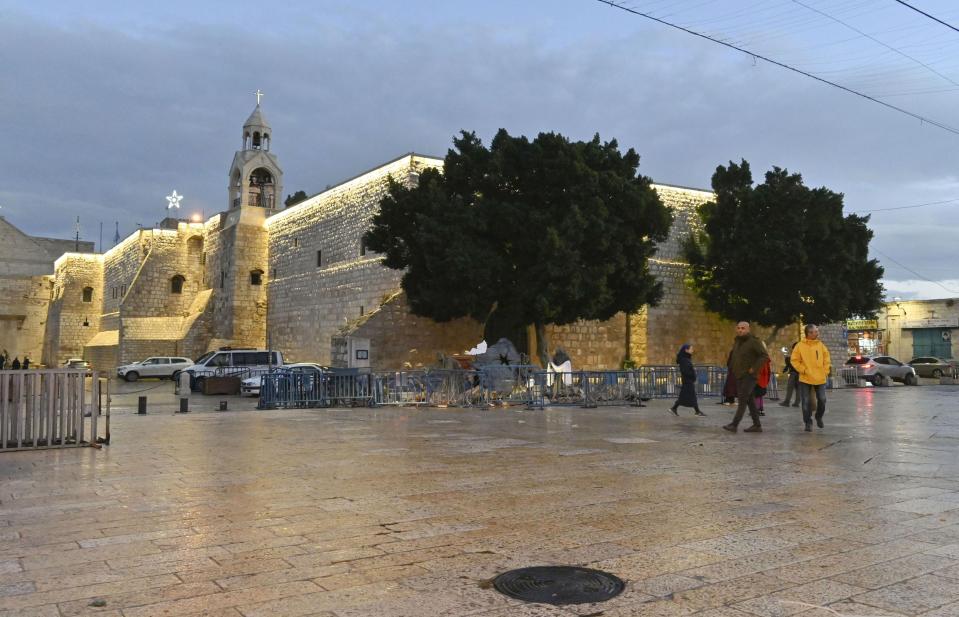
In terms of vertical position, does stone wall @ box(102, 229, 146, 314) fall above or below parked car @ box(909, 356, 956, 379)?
above

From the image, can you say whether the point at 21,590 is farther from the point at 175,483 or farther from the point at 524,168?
the point at 524,168

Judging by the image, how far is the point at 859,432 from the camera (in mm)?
10602

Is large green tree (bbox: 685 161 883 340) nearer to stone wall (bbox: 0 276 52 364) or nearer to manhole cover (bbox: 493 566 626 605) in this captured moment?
manhole cover (bbox: 493 566 626 605)

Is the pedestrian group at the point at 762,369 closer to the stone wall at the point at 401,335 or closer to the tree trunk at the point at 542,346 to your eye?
the tree trunk at the point at 542,346

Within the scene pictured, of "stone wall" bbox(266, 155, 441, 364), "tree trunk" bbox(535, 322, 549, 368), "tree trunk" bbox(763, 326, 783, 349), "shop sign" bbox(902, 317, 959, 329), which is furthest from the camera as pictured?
"shop sign" bbox(902, 317, 959, 329)

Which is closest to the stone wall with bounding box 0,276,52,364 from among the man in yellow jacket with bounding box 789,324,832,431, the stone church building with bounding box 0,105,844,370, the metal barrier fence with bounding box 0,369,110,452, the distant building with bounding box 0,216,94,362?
the distant building with bounding box 0,216,94,362

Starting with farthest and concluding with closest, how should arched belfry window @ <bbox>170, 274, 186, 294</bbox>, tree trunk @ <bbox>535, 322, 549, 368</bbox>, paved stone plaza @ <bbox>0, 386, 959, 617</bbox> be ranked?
arched belfry window @ <bbox>170, 274, 186, 294</bbox> → tree trunk @ <bbox>535, 322, 549, 368</bbox> → paved stone plaza @ <bbox>0, 386, 959, 617</bbox>

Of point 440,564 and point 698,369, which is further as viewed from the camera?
point 698,369

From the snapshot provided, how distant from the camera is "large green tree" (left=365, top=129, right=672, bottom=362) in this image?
22.2 metres

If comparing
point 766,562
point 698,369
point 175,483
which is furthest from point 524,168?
point 766,562

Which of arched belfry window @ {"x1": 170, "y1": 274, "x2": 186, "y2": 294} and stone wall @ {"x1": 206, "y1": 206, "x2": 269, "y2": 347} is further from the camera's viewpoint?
arched belfry window @ {"x1": 170, "y1": 274, "x2": 186, "y2": 294}

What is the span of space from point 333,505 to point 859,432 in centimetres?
842

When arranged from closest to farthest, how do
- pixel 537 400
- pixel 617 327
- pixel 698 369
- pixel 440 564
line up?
pixel 440 564 → pixel 537 400 → pixel 698 369 → pixel 617 327

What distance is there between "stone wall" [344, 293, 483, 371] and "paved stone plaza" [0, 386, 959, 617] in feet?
52.0
